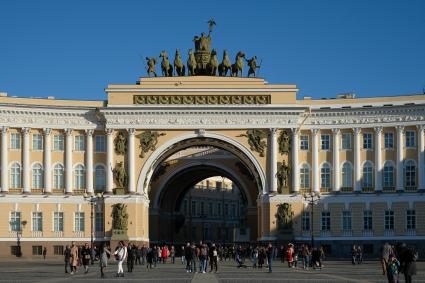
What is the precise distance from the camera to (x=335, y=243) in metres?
89.7

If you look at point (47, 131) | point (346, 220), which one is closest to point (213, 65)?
point (47, 131)

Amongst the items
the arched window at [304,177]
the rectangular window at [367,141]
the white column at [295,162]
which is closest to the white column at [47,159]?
the white column at [295,162]

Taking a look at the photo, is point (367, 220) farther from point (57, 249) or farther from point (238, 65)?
point (57, 249)

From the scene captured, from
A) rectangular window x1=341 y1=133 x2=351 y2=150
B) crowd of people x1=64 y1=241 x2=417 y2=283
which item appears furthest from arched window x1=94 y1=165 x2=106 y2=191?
rectangular window x1=341 y1=133 x2=351 y2=150

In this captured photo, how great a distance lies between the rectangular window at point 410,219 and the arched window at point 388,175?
2849 mm

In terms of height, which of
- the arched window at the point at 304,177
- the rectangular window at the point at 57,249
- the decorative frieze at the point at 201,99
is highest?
the decorative frieze at the point at 201,99

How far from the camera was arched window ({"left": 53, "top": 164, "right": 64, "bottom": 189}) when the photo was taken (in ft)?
295

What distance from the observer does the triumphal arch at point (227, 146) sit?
88.3m

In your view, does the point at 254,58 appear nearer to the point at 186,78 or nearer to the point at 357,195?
the point at 186,78

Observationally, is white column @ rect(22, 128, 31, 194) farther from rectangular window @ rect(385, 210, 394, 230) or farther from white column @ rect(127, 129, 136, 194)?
rectangular window @ rect(385, 210, 394, 230)

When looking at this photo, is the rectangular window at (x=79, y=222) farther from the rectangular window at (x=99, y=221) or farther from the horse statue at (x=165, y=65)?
the horse statue at (x=165, y=65)

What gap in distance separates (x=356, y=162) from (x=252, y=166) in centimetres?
945

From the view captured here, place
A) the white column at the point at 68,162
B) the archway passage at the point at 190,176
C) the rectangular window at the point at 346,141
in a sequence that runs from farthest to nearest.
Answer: the archway passage at the point at 190,176 → the rectangular window at the point at 346,141 → the white column at the point at 68,162

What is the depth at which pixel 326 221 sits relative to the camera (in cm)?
9012
